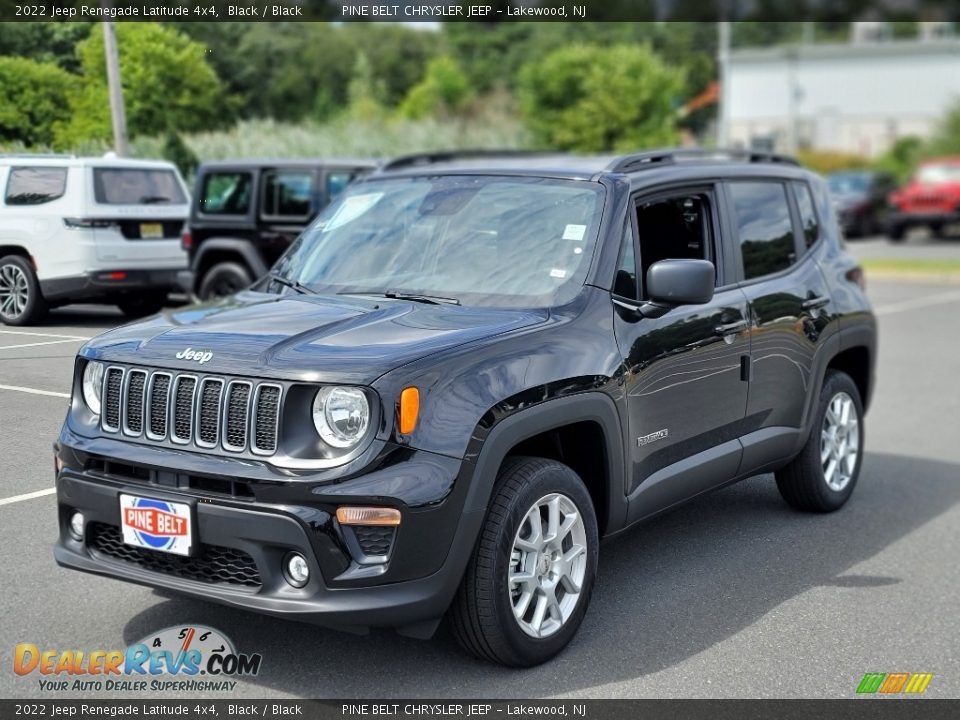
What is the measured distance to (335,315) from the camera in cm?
456

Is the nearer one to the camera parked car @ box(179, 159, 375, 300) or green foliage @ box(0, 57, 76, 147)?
green foliage @ box(0, 57, 76, 147)

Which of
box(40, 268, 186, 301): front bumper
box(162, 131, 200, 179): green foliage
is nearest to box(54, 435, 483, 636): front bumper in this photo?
box(40, 268, 186, 301): front bumper

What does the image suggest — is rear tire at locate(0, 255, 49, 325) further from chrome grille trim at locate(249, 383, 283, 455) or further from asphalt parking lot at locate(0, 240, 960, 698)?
chrome grille trim at locate(249, 383, 283, 455)

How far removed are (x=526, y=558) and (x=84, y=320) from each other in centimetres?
224

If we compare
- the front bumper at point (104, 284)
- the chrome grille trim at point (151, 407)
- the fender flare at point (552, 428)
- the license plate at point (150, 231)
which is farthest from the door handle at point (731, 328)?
the license plate at point (150, 231)

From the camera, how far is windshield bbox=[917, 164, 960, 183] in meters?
30.5

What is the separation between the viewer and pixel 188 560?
406 cm

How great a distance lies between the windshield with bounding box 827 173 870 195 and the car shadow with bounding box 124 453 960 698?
27.7 m

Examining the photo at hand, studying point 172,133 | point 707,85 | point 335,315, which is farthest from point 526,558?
point 707,85

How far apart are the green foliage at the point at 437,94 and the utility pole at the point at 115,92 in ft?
26.0

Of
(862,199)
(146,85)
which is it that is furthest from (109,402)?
(862,199)

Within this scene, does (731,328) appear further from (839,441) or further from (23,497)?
(23,497)

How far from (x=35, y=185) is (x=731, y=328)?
3.18 meters

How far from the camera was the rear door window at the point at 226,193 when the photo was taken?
10.2 m
